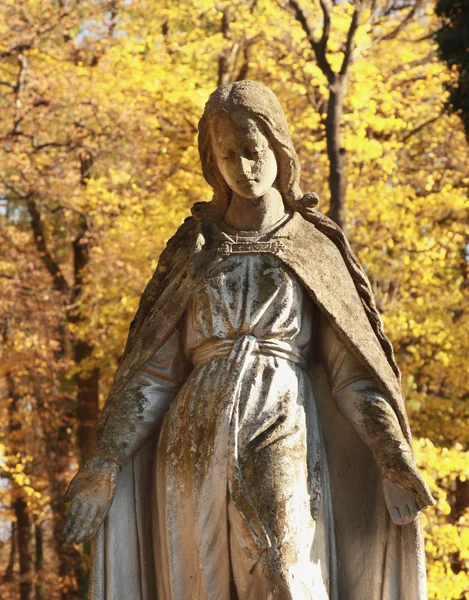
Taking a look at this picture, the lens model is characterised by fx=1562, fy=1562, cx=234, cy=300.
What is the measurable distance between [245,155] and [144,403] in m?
1.20

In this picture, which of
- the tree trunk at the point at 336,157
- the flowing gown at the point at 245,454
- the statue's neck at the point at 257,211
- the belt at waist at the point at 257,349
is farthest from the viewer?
the tree trunk at the point at 336,157

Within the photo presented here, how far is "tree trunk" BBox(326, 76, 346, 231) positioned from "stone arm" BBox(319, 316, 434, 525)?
32.8 feet

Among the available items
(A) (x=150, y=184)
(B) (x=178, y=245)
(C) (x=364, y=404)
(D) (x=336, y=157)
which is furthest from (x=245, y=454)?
(A) (x=150, y=184)

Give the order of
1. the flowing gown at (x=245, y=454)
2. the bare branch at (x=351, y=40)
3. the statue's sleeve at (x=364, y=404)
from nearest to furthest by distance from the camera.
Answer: the flowing gown at (x=245, y=454) < the statue's sleeve at (x=364, y=404) < the bare branch at (x=351, y=40)

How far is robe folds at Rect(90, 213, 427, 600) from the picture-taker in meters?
6.73

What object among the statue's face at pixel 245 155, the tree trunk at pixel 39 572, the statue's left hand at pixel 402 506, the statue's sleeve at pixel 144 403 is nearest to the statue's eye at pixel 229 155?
the statue's face at pixel 245 155

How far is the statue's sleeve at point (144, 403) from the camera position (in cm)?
687

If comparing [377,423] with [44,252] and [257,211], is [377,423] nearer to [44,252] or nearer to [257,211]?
[257,211]

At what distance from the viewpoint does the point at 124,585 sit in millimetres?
6773

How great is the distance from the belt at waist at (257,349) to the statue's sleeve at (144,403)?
7.1 inches

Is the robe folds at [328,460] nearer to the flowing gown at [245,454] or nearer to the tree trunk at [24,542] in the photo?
the flowing gown at [245,454]

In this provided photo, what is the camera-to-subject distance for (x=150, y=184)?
24266 millimetres

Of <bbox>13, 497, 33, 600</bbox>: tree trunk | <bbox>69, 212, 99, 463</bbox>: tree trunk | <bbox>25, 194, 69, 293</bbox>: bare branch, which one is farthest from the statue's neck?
<bbox>13, 497, 33, 600</bbox>: tree trunk

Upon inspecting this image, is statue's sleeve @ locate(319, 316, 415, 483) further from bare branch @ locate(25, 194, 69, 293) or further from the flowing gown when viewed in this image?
bare branch @ locate(25, 194, 69, 293)
